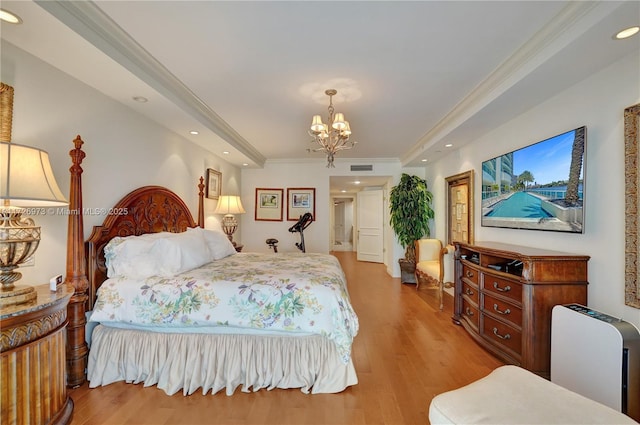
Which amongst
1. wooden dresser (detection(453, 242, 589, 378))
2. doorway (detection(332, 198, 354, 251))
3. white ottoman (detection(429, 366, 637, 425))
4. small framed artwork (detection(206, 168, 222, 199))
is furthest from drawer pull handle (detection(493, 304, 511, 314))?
doorway (detection(332, 198, 354, 251))

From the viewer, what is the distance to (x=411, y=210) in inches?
205

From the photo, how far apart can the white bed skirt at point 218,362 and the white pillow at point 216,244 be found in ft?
3.63

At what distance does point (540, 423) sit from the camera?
40.8 inches

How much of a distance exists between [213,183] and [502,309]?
13.5 feet

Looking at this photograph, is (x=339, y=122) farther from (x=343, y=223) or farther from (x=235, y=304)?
(x=343, y=223)

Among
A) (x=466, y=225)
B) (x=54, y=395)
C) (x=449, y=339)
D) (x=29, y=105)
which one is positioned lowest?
(x=449, y=339)

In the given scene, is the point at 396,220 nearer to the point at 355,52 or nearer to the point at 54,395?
the point at 355,52

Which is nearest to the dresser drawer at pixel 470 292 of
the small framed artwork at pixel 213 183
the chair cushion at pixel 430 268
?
the chair cushion at pixel 430 268

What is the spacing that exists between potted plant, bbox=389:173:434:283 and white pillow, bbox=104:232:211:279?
393 cm

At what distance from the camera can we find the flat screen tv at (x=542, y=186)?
82.0 inches

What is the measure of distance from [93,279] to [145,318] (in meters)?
0.58

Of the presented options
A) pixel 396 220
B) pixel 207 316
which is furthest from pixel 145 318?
pixel 396 220

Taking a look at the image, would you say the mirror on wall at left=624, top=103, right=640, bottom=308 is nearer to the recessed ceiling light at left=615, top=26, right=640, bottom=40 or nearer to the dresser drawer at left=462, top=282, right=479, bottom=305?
the recessed ceiling light at left=615, top=26, right=640, bottom=40

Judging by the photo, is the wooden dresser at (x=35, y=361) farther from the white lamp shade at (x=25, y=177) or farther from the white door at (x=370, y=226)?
the white door at (x=370, y=226)
